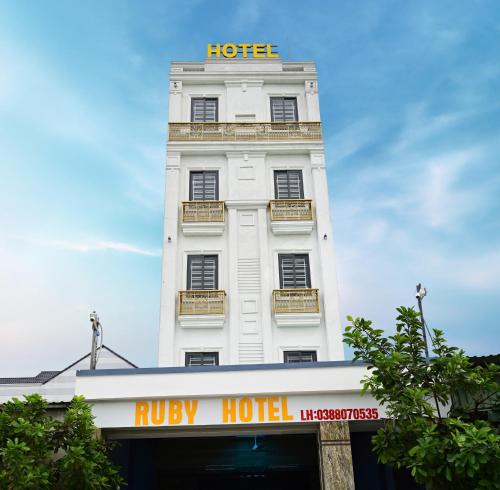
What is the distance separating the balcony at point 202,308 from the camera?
16.5m

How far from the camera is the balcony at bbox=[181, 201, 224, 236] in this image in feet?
58.4

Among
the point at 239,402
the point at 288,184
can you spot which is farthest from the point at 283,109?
the point at 239,402

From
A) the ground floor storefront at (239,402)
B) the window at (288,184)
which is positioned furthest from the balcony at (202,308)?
the ground floor storefront at (239,402)

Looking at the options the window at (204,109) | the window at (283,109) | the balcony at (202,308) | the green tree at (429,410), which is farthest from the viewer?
the window at (283,109)

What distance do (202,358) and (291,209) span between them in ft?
19.0

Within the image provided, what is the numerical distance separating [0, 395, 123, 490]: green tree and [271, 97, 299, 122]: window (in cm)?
1331

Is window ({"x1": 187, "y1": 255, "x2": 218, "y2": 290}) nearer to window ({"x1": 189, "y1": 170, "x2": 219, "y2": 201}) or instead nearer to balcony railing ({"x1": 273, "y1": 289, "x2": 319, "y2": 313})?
balcony railing ({"x1": 273, "y1": 289, "x2": 319, "y2": 313})

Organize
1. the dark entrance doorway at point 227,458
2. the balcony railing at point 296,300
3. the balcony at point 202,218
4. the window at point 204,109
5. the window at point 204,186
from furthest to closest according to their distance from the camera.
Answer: the window at point 204,109 → the window at point 204,186 → the balcony at point 202,218 → the dark entrance doorway at point 227,458 → the balcony railing at point 296,300

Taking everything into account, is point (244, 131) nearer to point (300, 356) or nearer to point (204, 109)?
point (204, 109)

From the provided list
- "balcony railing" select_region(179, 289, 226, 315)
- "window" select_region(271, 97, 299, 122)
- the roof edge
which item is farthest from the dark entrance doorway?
"window" select_region(271, 97, 299, 122)

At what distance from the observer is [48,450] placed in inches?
378

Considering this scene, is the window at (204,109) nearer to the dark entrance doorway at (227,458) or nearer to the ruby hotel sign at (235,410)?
the dark entrance doorway at (227,458)

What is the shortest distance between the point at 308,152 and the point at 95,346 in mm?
10391

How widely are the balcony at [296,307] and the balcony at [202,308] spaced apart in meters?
1.74
